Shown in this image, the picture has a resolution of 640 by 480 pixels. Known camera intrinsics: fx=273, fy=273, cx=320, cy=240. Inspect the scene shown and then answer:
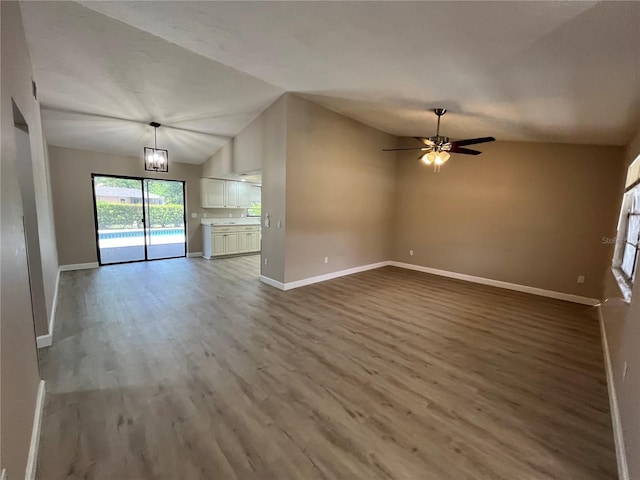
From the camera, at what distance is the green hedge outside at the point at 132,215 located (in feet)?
21.5

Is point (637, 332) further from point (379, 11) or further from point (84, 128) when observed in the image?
point (84, 128)

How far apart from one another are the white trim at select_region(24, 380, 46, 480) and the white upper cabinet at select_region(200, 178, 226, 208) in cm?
615

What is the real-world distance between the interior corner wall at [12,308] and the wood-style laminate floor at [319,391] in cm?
39

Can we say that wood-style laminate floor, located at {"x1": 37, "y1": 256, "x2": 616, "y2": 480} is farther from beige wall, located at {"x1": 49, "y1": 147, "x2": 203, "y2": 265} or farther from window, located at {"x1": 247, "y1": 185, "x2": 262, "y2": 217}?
window, located at {"x1": 247, "y1": 185, "x2": 262, "y2": 217}

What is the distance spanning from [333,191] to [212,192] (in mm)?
4094

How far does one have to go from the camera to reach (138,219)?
7.01 m

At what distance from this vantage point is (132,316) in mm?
3662

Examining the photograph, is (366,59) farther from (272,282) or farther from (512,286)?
(512,286)

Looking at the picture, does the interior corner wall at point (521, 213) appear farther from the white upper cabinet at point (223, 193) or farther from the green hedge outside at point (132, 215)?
the green hedge outside at point (132, 215)

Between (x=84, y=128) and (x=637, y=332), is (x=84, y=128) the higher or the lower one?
→ the higher one

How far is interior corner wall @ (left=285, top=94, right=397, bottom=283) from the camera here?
15.8ft

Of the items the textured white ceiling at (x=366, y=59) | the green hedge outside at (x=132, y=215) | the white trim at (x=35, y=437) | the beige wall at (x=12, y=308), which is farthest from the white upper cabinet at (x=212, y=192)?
the white trim at (x=35, y=437)

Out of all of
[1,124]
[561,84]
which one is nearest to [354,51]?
[561,84]

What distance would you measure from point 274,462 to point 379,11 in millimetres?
3192
